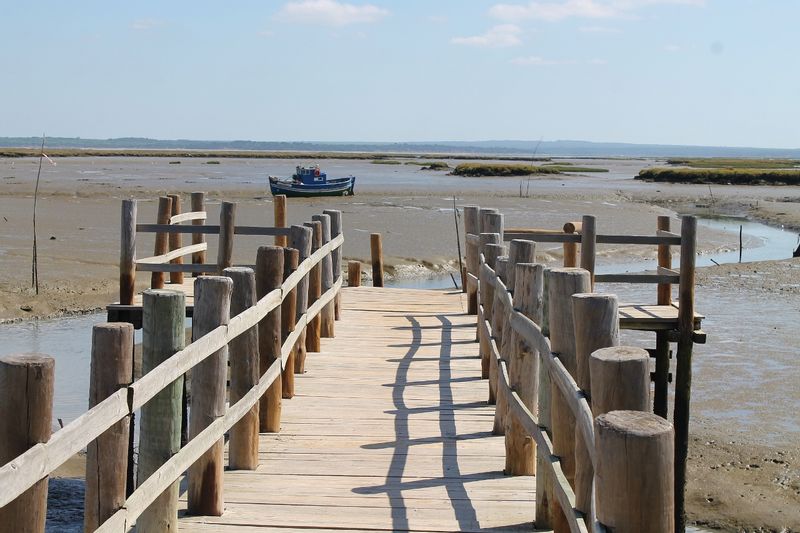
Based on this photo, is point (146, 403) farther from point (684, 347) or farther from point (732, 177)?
point (732, 177)

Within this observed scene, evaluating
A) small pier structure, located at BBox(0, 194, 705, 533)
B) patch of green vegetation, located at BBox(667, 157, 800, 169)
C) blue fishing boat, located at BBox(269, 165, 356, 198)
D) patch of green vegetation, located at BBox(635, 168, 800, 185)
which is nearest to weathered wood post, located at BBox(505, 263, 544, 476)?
small pier structure, located at BBox(0, 194, 705, 533)

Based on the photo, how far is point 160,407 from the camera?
4.57 m

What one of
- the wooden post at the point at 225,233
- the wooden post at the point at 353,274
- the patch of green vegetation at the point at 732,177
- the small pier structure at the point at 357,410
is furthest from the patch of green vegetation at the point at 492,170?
the small pier structure at the point at 357,410

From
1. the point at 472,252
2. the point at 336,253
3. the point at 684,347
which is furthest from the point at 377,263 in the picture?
the point at 684,347

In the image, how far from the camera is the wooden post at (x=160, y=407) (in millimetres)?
4449

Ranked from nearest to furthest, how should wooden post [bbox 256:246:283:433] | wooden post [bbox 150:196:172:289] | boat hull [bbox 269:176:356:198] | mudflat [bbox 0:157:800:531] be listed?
wooden post [bbox 256:246:283:433]
mudflat [bbox 0:157:800:531]
wooden post [bbox 150:196:172:289]
boat hull [bbox 269:176:356:198]

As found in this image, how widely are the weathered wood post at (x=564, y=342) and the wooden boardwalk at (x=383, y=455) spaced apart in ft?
2.97

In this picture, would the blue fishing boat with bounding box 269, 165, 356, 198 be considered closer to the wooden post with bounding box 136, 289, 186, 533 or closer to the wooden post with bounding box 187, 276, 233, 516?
the wooden post with bounding box 187, 276, 233, 516

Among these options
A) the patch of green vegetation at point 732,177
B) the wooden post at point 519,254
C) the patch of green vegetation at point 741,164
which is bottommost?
the wooden post at point 519,254

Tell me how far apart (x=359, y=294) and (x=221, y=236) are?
5029 millimetres

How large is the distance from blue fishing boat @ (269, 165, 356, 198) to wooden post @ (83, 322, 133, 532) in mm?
46243

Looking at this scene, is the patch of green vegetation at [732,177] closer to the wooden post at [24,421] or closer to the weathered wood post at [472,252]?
the weathered wood post at [472,252]

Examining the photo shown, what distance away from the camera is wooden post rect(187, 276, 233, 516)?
16.8 ft

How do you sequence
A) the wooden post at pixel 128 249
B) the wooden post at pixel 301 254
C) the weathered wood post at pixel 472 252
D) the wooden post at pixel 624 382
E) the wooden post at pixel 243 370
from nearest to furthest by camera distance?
the wooden post at pixel 624 382 < the wooden post at pixel 243 370 < the wooden post at pixel 301 254 < the wooden post at pixel 128 249 < the weathered wood post at pixel 472 252
